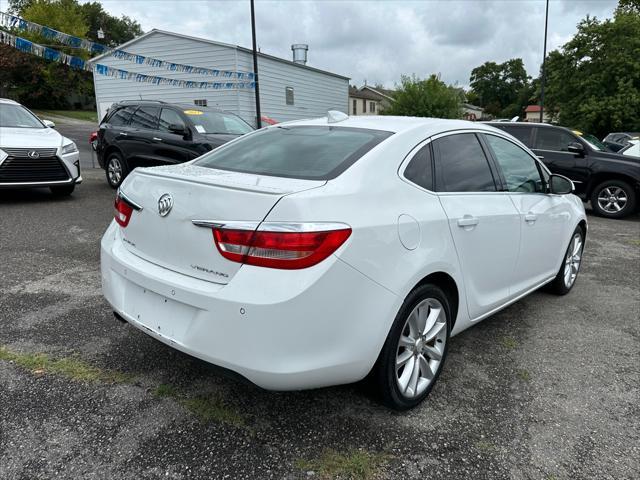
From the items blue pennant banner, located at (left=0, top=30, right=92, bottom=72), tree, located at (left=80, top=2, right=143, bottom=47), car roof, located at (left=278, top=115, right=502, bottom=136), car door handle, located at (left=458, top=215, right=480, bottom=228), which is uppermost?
tree, located at (left=80, top=2, right=143, bottom=47)

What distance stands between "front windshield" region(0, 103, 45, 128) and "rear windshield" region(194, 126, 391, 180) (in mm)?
7078

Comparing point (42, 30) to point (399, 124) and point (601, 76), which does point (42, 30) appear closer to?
point (399, 124)

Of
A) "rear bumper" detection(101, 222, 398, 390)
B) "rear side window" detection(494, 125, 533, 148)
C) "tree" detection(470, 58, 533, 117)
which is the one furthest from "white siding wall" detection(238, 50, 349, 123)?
"tree" detection(470, 58, 533, 117)

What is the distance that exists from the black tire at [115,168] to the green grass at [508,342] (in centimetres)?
786

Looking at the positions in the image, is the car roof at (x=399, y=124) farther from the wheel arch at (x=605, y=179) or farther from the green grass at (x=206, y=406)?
the wheel arch at (x=605, y=179)

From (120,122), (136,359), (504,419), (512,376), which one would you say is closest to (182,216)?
(136,359)

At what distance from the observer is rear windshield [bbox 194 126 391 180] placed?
2.61 meters

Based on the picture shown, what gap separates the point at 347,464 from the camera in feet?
7.46

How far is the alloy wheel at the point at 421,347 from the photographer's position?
260 cm

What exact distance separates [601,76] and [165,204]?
34.2 m

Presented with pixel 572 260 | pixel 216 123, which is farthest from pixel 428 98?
pixel 572 260

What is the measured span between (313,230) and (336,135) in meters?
1.12

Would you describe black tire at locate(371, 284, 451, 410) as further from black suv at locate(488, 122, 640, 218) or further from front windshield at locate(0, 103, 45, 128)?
front windshield at locate(0, 103, 45, 128)

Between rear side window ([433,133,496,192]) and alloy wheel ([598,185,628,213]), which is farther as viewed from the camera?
alloy wheel ([598,185,628,213])
